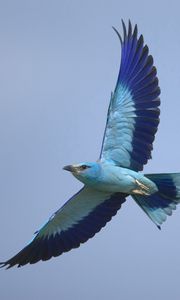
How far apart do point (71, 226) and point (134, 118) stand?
2.24m

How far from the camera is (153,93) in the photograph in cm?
1329

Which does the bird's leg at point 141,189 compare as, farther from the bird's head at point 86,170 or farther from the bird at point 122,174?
the bird's head at point 86,170

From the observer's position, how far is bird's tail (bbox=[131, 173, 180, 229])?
13359 mm

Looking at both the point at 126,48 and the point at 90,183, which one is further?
the point at 126,48

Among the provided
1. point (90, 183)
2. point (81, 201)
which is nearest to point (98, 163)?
point (90, 183)

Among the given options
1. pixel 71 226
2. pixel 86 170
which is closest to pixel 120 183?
pixel 86 170

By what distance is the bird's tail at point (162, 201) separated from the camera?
13359 millimetres

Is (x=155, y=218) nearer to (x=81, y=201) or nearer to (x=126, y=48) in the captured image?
(x=81, y=201)

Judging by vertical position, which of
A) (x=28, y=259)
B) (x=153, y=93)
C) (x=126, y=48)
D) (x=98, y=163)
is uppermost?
(x=126, y=48)

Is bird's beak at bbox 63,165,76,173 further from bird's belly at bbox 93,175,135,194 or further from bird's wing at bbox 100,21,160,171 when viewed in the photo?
bird's wing at bbox 100,21,160,171

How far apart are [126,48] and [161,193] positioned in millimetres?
2336

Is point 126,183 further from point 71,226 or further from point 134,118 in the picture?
point 71,226

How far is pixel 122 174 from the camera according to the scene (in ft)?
41.7

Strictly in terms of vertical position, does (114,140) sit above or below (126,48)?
below
